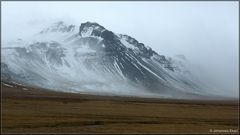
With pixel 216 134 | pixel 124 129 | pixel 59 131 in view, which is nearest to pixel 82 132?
pixel 59 131

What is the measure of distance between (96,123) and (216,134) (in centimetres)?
1785

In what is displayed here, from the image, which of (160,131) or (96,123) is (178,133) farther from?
(96,123)

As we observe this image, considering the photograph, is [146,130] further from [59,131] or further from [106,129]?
[59,131]

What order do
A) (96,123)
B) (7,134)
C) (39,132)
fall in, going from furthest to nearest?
(96,123)
(39,132)
(7,134)

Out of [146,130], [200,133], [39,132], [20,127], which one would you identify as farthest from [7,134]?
[200,133]

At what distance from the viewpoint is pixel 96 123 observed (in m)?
61.9

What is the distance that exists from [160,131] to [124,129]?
176 inches

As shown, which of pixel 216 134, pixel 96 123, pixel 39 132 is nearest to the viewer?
pixel 39 132

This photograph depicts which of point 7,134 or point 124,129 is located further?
point 124,129

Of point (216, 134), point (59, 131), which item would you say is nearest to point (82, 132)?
point (59, 131)

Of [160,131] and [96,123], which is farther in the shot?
[96,123]

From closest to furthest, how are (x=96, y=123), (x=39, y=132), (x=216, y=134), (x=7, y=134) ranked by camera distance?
(x=7, y=134), (x=39, y=132), (x=216, y=134), (x=96, y=123)

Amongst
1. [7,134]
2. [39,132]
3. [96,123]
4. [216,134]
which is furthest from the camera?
[96,123]

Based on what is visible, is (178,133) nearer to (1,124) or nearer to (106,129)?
(106,129)
